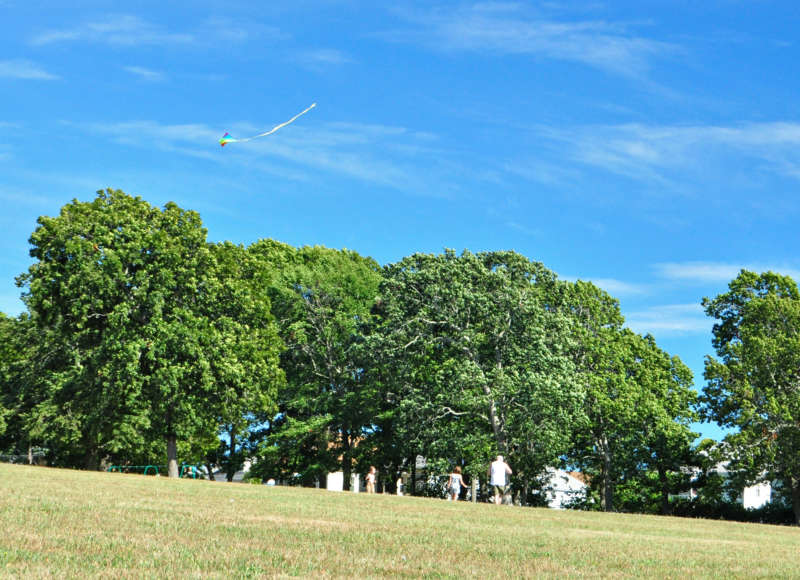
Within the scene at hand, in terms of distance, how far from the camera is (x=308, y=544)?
13734mm

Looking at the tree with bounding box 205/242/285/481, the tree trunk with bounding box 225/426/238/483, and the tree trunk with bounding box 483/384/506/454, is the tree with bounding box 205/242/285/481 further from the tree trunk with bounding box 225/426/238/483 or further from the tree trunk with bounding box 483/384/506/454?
the tree trunk with bounding box 225/426/238/483

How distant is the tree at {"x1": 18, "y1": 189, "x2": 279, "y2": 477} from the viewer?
45.9m

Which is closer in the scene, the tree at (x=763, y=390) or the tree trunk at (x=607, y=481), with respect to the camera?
the tree at (x=763, y=390)

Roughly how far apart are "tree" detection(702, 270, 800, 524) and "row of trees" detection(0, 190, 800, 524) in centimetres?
36

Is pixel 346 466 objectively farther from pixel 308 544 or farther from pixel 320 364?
pixel 308 544

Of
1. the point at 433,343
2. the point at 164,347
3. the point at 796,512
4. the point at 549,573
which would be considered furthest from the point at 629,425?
the point at 549,573

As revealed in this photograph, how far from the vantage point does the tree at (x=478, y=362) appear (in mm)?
51094

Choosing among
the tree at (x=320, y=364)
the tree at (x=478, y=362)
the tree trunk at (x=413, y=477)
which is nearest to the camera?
the tree at (x=478, y=362)

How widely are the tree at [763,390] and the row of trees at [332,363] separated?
36 centimetres

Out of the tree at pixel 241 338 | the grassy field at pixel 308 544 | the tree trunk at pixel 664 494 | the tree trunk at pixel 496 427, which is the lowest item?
the tree trunk at pixel 664 494

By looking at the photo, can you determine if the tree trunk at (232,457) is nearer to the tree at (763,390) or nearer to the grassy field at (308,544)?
the tree at (763,390)

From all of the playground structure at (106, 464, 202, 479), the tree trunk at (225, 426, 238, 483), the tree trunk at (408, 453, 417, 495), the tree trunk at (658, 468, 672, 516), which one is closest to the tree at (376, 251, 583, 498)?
the tree trunk at (408, 453, 417, 495)

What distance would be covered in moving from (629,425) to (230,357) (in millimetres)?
28408

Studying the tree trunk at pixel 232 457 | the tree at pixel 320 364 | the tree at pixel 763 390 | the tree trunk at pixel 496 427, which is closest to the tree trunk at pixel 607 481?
the tree at pixel 763 390
